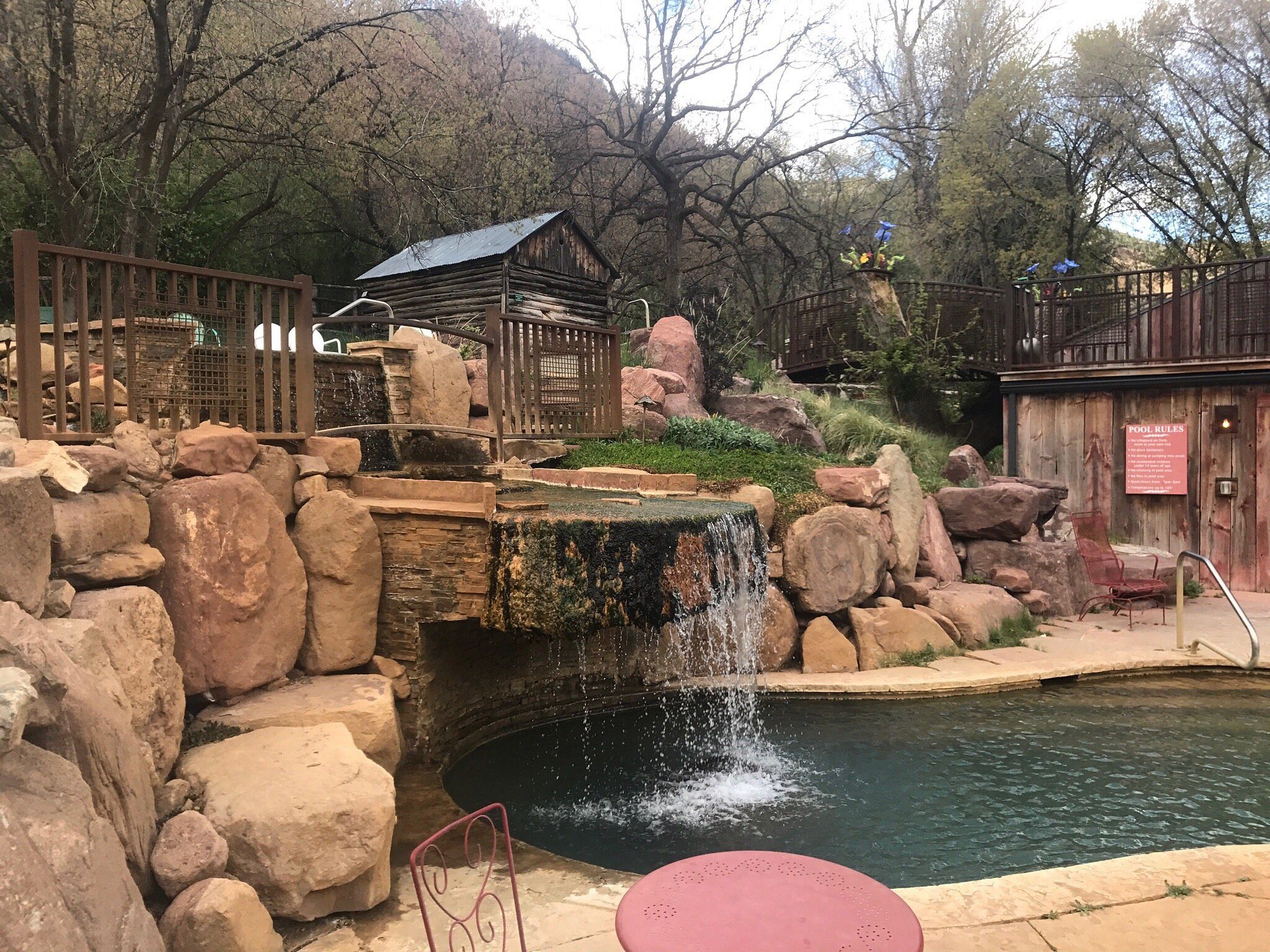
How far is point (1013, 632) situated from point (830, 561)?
2.17 m

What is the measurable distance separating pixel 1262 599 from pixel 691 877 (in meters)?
11.0

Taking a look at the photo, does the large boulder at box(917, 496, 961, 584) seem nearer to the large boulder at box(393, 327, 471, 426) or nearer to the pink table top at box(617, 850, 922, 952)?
the large boulder at box(393, 327, 471, 426)

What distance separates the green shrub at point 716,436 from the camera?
10547mm

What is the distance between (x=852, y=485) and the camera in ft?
29.0

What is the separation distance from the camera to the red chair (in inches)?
380

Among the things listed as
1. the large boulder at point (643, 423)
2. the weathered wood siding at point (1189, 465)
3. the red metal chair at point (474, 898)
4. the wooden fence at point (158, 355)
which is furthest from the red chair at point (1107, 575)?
the red metal chair at point (474, 898)

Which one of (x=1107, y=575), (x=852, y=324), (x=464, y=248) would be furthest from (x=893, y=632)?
(x=464, y=248)

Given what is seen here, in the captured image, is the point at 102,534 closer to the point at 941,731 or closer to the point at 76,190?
Result: the point at 941,731

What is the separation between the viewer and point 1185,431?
11.5 m

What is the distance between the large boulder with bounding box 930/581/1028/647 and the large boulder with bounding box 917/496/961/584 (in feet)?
0.93

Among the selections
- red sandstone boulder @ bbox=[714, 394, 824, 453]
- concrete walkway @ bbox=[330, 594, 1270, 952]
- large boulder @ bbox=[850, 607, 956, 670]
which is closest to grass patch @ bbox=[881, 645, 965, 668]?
large boulder @ bbox=[850, 607, 956, 670]

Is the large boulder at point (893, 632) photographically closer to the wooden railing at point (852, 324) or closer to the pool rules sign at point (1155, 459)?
the pool rules sign at point (1155, 459)

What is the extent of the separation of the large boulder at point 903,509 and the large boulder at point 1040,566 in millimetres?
890

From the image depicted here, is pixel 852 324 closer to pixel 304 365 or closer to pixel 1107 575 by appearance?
pixel 1107 575
